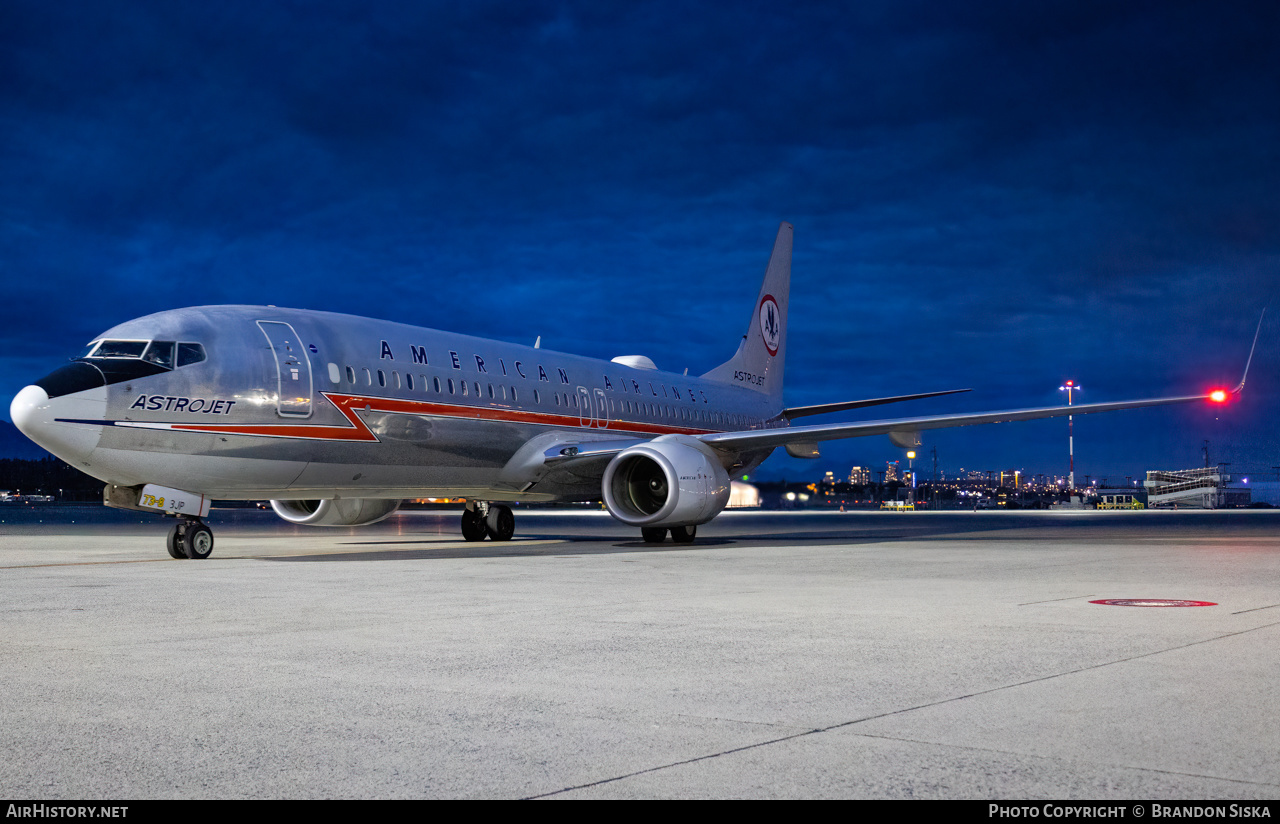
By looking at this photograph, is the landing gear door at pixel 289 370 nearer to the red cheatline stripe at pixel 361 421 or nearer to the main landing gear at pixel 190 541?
the red cheatline stripe at pixel 361 421

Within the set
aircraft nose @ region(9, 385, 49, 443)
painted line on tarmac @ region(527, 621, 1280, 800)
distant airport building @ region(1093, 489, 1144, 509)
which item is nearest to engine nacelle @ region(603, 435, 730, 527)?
aircraft nose @ region(9, 385, 49, 443)

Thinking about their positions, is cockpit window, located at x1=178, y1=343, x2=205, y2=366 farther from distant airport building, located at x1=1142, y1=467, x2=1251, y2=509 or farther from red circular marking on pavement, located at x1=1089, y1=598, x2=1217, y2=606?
distant airport building, located at x1=1142, y1=467, x2=1251, y2=509

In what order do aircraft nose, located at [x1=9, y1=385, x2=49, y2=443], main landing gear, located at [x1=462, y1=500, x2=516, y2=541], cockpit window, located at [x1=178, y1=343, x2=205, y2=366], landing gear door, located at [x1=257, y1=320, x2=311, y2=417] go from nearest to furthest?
aircraft nose, located at [x1=9, y1=385, x2=49, y2=443], cockpit window, located at [x1=178, y1=343, x2=205, y2=366], landing gear door, located at [x1=257, y1=320, x2=311, y2=417], main landing gear, located at [x1=462, y1=500, x2=516, y2=541]

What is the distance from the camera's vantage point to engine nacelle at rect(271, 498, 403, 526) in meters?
20.9

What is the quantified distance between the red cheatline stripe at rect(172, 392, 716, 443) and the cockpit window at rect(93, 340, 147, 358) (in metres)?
1.24

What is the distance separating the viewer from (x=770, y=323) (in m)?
32.9

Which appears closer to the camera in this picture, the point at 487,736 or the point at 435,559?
the point at 487,736

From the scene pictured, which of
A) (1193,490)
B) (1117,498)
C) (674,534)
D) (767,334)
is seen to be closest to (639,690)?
(674,534)

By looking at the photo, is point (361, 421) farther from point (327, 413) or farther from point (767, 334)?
point (767, 334)

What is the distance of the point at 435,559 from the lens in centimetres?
1609

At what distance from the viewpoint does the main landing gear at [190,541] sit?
15.5m
